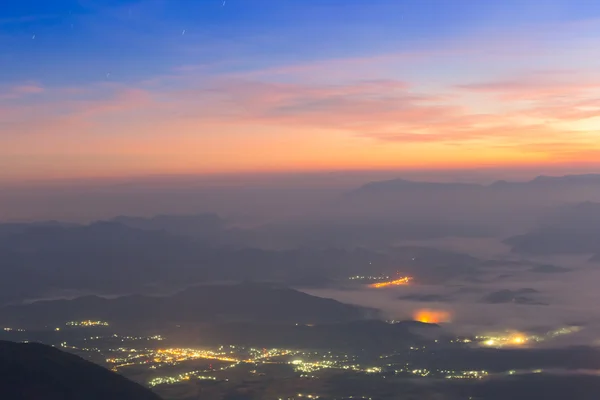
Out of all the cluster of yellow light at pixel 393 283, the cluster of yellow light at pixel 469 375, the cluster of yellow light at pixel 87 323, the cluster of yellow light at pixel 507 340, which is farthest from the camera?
the cluster of yellow light at pixel 393 283

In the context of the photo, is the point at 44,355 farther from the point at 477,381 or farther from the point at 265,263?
the point at 265,263

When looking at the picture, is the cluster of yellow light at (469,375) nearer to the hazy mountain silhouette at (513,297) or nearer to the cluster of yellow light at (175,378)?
the cluster of yellow light at (175,378)

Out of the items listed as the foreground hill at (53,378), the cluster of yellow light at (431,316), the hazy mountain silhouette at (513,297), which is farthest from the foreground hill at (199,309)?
the foreground hill at (53,378)

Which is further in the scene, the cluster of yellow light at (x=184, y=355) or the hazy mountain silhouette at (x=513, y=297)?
the hazy mountain silhouette at (x=513, y=297)

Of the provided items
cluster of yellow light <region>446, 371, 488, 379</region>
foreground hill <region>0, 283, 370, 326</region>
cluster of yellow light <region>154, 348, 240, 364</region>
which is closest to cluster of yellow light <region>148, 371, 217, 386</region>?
cluster of yellow light <region>154, 348, 240, 364</region>

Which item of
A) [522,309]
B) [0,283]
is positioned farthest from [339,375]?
[0,283]
